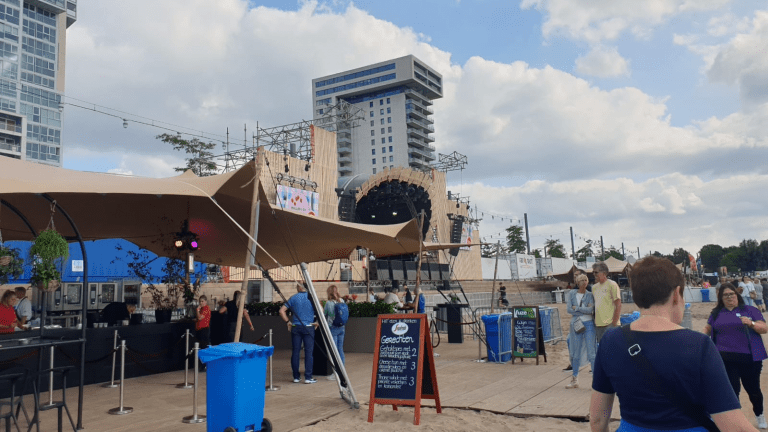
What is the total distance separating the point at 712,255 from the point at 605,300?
12064 cm

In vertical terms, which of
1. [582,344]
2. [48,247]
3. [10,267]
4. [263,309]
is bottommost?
[582,344]

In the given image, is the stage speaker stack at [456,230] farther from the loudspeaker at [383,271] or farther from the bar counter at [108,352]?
the bar counter at [108,352]

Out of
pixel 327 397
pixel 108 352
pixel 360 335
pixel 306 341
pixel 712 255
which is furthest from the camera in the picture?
pixel 712 255

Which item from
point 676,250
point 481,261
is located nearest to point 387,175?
point 481,261

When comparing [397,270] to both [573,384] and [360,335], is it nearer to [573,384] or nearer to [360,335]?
[360,335]

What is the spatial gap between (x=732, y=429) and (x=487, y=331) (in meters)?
8.61

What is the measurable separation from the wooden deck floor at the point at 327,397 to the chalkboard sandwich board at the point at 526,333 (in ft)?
0.81

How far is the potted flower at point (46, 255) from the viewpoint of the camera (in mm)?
5785

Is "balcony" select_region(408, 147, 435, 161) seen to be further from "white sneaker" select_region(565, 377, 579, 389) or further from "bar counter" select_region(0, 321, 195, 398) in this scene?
"white sneaker" select_region(565, 377, 579, 389)

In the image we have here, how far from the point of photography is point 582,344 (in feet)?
24.1

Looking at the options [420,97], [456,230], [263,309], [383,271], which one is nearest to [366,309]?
[263,309]

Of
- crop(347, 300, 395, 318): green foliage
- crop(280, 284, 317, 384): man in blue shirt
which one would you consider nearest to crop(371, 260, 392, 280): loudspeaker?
crop(347, 300, 395, 318): green foliage

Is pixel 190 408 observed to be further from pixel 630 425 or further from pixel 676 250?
pixel 676 250

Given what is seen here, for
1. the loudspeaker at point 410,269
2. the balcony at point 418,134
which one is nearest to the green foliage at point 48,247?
the loudspeaker at point 410,269
